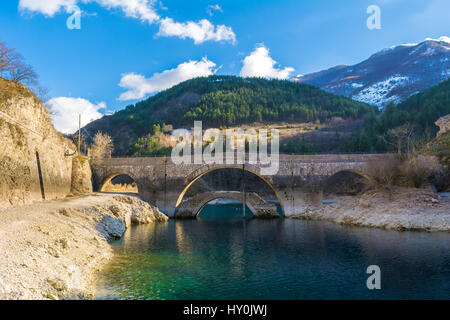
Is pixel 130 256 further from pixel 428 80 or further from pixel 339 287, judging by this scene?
pixel 428 80

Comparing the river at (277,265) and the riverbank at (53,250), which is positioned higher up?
the riverbank at (53,250)

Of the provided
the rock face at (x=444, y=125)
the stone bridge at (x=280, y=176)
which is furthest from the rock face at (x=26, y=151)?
the rock face at (x=444, y=125)

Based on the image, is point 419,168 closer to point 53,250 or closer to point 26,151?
point 53,250

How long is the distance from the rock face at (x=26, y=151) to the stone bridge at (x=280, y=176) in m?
9.66

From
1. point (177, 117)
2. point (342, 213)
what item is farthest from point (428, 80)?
point (342, 213)

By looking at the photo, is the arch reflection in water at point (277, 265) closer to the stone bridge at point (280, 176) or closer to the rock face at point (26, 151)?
the rock face at point (26, 151)

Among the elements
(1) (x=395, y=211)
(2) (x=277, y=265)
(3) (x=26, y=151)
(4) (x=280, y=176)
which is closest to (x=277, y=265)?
(2) (x=277, y=265)

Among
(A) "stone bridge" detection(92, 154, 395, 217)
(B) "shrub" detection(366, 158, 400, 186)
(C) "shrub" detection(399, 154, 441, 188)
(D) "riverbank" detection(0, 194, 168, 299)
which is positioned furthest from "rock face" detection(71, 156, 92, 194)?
(C) "shrub" detection(399, 154, 441, 188)

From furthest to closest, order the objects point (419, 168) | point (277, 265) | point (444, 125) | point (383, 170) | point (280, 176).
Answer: point (444, 125) → point (280, 176) → point (383, 170) → point (419, 168) → point (277, 265)

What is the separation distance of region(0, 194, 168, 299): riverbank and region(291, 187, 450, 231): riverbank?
21.5 meters

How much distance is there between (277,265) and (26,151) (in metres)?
20.5

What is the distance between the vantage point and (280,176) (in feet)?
111

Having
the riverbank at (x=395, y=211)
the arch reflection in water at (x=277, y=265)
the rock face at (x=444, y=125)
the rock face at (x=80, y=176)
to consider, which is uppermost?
the rock face at (x=444, y=125)

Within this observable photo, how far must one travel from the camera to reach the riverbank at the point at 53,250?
29.4ft
